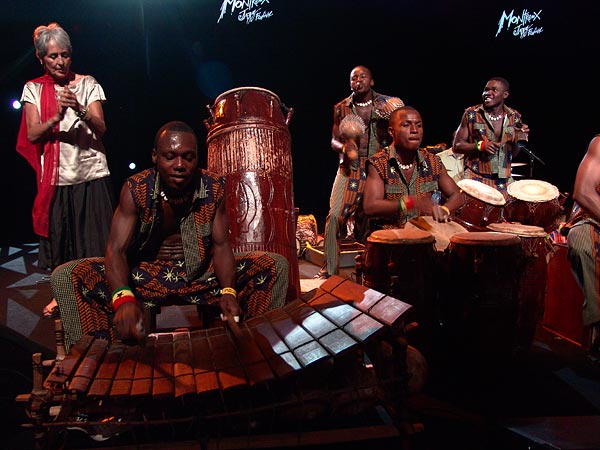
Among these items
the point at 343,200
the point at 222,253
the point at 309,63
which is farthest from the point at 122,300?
the point at 309,63

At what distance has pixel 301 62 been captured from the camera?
8.98 meters

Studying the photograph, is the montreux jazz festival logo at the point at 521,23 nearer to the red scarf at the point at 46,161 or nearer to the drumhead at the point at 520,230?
the drumhead at the point at 520,230

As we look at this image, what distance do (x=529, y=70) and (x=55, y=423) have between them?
1057cm

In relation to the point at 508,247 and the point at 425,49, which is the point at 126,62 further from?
the point at 508,247

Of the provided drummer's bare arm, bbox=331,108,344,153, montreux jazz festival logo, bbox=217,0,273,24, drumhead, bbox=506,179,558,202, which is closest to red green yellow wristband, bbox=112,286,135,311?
drummer's bare arm, bbox=331,108,344,153

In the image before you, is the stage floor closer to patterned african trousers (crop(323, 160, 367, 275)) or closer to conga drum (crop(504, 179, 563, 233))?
conga drum (crop(504, 179, 563, 233))

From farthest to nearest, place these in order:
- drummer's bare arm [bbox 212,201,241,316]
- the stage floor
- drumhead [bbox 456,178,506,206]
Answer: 1. drumhead [bbox 456,178,506,206]
2. drummer's bare arm [bbox 212,201,241,316]
3. the stage floor

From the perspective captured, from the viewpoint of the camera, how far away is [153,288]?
2824mm

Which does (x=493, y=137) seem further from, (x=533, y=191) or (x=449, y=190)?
(x=449, y=190)

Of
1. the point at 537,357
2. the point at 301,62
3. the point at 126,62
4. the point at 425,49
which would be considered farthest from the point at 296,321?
the point at 425,49

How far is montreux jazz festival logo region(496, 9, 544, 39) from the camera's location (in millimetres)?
9523

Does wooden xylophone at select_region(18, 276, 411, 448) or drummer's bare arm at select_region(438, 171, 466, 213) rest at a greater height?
drummer's bare arm at select_region(438, 171, 466, 213)

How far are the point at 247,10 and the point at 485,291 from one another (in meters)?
6.86

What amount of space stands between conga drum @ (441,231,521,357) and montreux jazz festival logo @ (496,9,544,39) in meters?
8.21
